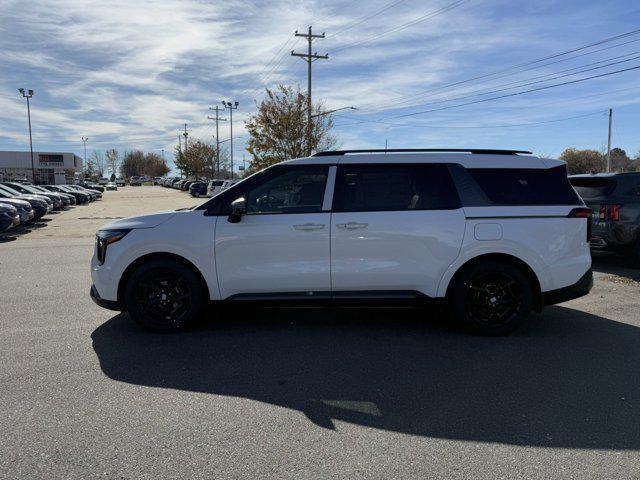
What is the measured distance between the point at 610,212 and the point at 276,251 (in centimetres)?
687

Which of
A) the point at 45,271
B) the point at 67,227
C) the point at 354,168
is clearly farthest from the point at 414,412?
the point at 67,227

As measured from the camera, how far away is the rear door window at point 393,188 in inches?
207

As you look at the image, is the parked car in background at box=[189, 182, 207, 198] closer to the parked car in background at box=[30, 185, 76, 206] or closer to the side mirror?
the parked car in background at box=[30, 185, 76, 206]

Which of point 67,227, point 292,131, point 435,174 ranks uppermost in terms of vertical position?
point 292,131

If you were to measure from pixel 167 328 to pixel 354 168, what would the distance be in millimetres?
2573

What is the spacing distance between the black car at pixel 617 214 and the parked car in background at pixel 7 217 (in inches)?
629

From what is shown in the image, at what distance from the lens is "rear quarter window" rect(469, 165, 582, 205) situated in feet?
17.4

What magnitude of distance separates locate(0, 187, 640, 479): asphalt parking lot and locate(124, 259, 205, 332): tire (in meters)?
0.19

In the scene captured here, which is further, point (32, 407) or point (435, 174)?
point (435, 174)

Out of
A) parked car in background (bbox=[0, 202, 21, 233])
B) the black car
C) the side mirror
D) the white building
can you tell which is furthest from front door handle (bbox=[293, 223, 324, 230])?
the white building

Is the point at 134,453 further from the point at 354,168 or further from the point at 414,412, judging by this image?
the point at 354,168

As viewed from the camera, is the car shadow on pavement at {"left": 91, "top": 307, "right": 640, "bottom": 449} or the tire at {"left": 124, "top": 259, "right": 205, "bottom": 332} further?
the tire at {"left": 124, "top": 259, "right": 205, "bottom": 332}

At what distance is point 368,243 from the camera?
204 inches

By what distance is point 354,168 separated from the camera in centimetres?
534
